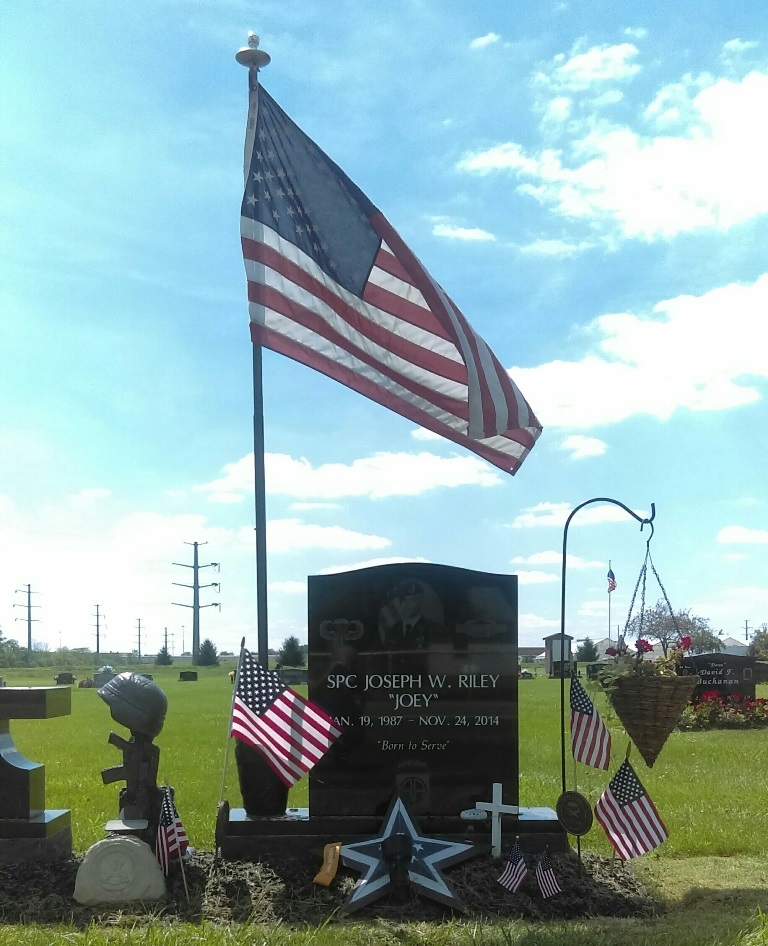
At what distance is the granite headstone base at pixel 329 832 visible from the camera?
769 centimetres

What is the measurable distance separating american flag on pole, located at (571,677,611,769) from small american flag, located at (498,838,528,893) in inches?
34.9

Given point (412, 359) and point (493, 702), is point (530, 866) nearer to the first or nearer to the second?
point (493, 702)

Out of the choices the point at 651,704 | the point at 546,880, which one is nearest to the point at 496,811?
the point at 546,880

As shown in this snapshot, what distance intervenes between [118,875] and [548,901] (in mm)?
3110

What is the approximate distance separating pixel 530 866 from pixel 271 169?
6.17 metres

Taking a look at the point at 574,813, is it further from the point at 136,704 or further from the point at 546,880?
the point at 136,704

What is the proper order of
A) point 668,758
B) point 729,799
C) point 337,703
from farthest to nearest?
point 668,758
point 729,799
point 337,703

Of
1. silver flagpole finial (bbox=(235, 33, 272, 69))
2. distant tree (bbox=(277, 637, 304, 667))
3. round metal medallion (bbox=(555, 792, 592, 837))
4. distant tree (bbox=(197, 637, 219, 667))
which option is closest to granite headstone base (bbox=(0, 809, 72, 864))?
round metal medallion (bbox=(555, 792, 592, 837))

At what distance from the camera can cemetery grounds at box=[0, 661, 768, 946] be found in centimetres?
568

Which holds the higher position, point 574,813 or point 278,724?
point 278,724

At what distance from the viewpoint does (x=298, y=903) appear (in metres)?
6.82

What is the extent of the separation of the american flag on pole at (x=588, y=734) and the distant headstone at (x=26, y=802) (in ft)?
14.0

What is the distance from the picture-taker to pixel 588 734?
7.61 m

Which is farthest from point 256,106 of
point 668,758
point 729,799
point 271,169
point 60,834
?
point 668,758
